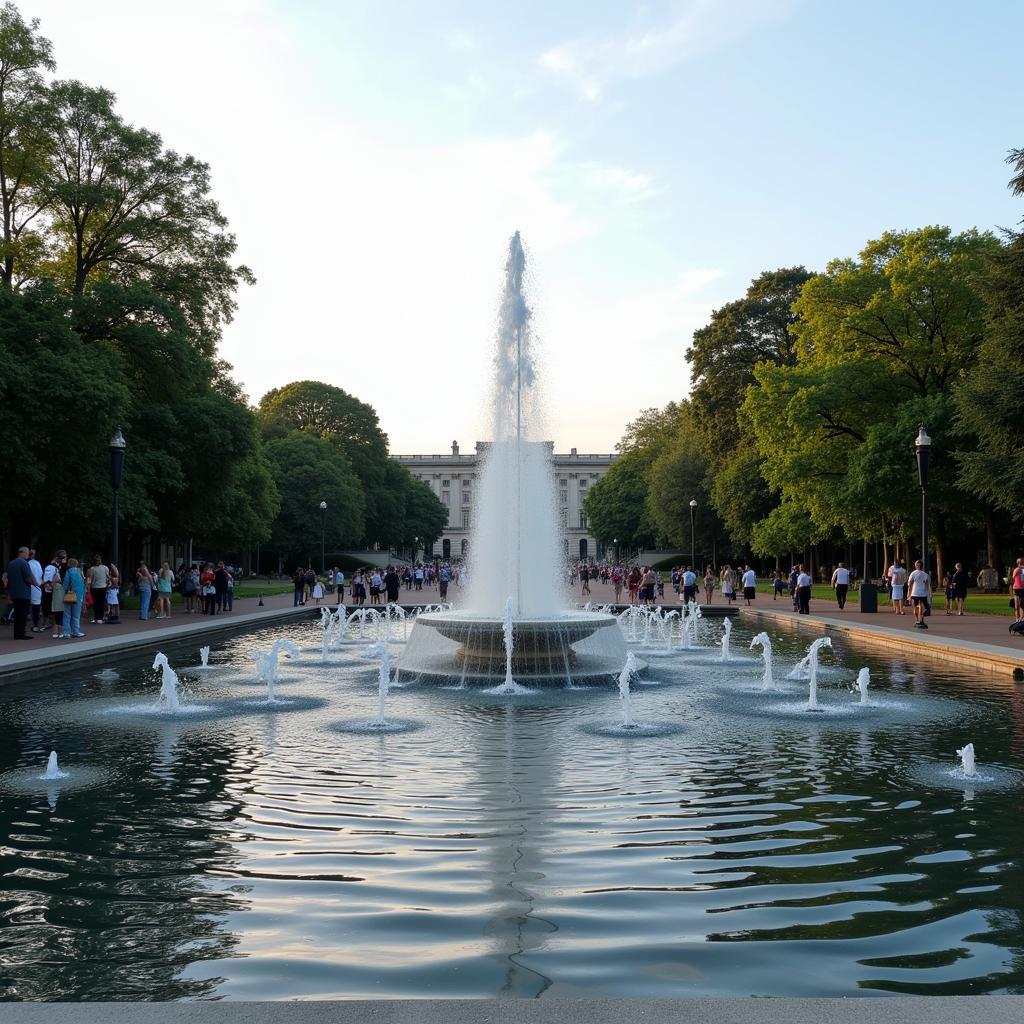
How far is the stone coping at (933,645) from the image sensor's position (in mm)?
17078

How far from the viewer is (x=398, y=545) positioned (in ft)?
360

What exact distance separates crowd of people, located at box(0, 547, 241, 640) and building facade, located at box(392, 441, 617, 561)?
406 ft

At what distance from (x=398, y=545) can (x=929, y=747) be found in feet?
331

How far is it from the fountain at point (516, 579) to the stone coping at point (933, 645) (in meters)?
6.32

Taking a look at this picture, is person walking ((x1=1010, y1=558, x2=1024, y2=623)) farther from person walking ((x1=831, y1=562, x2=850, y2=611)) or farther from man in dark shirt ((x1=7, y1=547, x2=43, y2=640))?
man in dark shirt ((x1=7, y1=547, x2=43, y2=640))

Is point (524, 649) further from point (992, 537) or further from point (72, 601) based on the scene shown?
point (992, 537)

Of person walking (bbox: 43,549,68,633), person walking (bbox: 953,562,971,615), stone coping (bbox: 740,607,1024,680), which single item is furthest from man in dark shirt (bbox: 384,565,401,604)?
person walking (bbox: 953,562,971,615)

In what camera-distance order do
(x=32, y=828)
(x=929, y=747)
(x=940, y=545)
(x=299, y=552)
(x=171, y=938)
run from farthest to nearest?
(x=299, y=552) → (x=940, y=545) → (x=929, y=747) → (x=32, y=828) → (x=171, y=938)

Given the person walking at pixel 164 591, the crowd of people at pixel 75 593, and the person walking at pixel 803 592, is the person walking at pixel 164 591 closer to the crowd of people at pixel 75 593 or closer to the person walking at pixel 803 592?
the crowd of people at pixel 75 593

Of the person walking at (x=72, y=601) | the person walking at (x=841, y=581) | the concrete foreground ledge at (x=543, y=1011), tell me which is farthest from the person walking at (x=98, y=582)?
the concrete foreground ledge at (x=543, y=1011)

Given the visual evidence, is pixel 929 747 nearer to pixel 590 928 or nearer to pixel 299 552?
pixel 590 928

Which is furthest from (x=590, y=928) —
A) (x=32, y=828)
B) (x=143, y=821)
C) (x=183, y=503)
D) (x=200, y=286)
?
(x=200, y=286)

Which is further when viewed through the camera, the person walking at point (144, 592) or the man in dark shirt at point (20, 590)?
the person walking at point (144, 592)

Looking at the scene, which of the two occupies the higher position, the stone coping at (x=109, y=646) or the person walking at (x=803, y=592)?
the person walking at (x=803, y=592)
